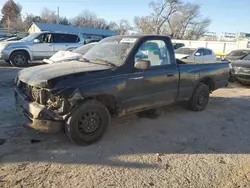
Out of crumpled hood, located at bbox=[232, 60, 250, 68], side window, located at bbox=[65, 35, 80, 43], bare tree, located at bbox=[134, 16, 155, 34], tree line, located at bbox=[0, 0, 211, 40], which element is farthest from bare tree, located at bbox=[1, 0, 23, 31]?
crumpled hood, located at bbox=[232, 60, 250, 68]

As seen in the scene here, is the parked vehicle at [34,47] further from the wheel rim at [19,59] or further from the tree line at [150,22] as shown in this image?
the tree line at [150,22]

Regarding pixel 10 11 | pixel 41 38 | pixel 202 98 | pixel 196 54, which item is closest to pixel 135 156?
pixel 202 98

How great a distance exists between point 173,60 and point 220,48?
30.1 m

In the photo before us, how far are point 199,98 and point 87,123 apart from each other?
3.32 metres

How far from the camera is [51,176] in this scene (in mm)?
3314

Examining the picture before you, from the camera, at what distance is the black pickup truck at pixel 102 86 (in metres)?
3.88

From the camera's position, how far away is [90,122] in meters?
4.15

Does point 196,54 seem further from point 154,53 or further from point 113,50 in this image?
point 113,50

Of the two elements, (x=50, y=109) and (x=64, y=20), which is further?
(x=64, y=20)

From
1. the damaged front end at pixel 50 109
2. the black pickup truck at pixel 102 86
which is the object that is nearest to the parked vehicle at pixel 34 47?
the black pickup truck at pixel 102 86

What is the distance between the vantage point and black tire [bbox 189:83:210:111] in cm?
622

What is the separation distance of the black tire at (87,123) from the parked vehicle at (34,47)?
10.8 metres

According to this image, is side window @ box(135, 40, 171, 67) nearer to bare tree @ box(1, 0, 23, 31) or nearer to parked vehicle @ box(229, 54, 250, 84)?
parked vehicle @ box(229, 54, 250, 84)

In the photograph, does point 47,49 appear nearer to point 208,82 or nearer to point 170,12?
point 208,82
